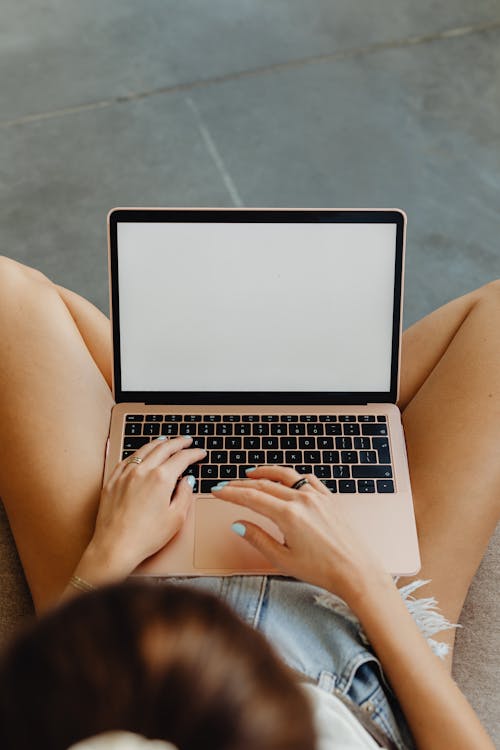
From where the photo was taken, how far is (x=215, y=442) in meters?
1.06

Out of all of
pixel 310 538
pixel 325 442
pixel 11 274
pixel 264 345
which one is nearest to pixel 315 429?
pixel 325 442

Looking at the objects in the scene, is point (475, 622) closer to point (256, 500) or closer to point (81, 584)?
point (256, 500)

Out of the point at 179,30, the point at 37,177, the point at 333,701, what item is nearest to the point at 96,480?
the point at 333,701

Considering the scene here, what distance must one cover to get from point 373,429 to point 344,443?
0.14ft

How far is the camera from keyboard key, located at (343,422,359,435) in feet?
3.51

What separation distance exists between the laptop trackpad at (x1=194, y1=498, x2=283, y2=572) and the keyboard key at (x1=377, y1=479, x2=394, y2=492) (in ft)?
0.46

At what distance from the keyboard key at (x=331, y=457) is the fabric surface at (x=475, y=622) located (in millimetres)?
273

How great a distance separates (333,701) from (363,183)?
1.47m

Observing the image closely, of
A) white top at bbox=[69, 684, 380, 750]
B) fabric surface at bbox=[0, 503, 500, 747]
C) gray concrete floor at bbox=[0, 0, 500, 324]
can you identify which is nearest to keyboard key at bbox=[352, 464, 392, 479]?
fabric surface at bbox=[0, 503, 500, 747]

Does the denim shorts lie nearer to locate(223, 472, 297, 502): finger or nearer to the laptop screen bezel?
locate(223, 472, 297, 502): finger

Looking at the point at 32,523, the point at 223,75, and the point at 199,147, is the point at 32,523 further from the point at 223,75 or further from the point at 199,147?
the point at 223,75

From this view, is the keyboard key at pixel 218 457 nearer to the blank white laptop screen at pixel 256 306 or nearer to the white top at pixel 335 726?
the blank white laptop screen at pixel 256 306

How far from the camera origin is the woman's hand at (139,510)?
0.90m

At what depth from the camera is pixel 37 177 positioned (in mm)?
2006
